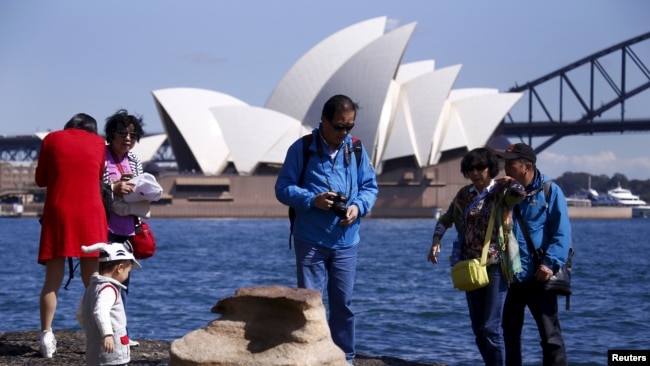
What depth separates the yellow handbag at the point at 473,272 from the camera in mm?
4105

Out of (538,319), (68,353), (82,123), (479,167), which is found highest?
(82,123)

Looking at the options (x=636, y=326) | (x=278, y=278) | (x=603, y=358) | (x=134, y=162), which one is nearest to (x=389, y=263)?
(x=278, y=278)

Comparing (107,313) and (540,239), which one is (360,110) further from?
(107,313)

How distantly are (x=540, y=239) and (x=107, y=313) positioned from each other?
6.07 feet

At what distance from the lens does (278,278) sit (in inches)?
575

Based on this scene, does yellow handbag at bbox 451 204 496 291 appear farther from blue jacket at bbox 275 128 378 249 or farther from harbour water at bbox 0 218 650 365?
harbour water at bbox 0 218 650 365

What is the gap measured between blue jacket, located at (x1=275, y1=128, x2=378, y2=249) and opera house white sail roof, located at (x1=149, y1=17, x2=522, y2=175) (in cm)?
3755

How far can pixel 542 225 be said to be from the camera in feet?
13.8

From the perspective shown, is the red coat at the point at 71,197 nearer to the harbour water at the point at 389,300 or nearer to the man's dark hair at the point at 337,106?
the man's dark hair at the point at 337,106

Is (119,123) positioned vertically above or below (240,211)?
above

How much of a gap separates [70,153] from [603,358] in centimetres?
407

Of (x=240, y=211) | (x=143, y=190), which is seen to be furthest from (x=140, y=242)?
(x=240, y=211)

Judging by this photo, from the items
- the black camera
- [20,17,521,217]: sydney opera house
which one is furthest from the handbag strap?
[20,17,521,217]: sydney opera house

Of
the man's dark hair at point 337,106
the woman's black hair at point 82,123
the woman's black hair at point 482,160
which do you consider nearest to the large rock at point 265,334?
the man's dark hair at point 337,106
